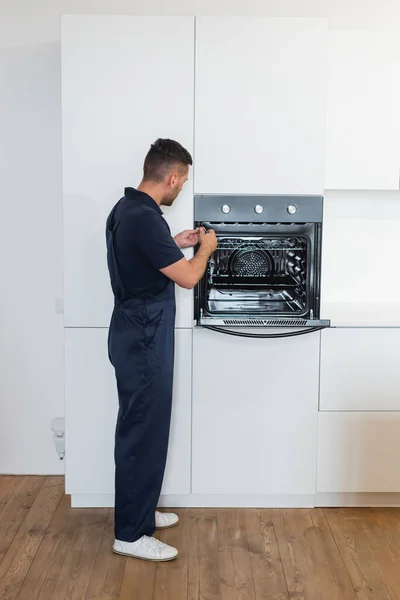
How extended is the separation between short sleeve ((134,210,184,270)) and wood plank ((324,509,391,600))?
4.28ft

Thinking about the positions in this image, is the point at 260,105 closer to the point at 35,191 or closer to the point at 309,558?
the point at 35,191

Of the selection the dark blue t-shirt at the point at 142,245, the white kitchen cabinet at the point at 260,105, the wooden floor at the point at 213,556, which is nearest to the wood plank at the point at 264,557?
the wooden floor at the point at 213,556

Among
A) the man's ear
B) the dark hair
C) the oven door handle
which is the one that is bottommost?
the oven door handle

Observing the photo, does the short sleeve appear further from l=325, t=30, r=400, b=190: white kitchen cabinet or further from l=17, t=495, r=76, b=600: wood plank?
l=17, t=495, r=76, b=600: wood plank

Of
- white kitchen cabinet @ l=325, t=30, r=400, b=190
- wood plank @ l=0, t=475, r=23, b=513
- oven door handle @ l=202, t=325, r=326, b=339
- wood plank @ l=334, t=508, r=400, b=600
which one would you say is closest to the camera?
wood plank @ l=334, t=508, r=400, b=600

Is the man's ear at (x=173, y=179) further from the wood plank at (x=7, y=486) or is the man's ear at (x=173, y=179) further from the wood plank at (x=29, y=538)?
the wood plank at (x=7, y=486)

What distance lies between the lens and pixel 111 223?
8.58ft

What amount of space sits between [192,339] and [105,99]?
41.4 inches

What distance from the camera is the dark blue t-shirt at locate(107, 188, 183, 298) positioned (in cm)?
247

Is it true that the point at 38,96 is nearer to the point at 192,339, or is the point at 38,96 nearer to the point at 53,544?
the point at 192,339

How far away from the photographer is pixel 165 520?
9.54 feet

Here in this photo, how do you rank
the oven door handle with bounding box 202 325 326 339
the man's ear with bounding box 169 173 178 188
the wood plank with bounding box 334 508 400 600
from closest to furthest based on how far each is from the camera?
the wood plank with bounding box 334 508 400 600
the man's ear with bounding box 169 173 178 188
the oven door handle with bounding box 202 325 326 339

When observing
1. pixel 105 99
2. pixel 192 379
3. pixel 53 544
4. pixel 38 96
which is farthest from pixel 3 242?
pixel 53 544

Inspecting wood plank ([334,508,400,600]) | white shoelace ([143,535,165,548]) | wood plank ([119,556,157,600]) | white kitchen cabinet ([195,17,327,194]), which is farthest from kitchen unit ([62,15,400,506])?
wood plank ([119,556,157,600])
